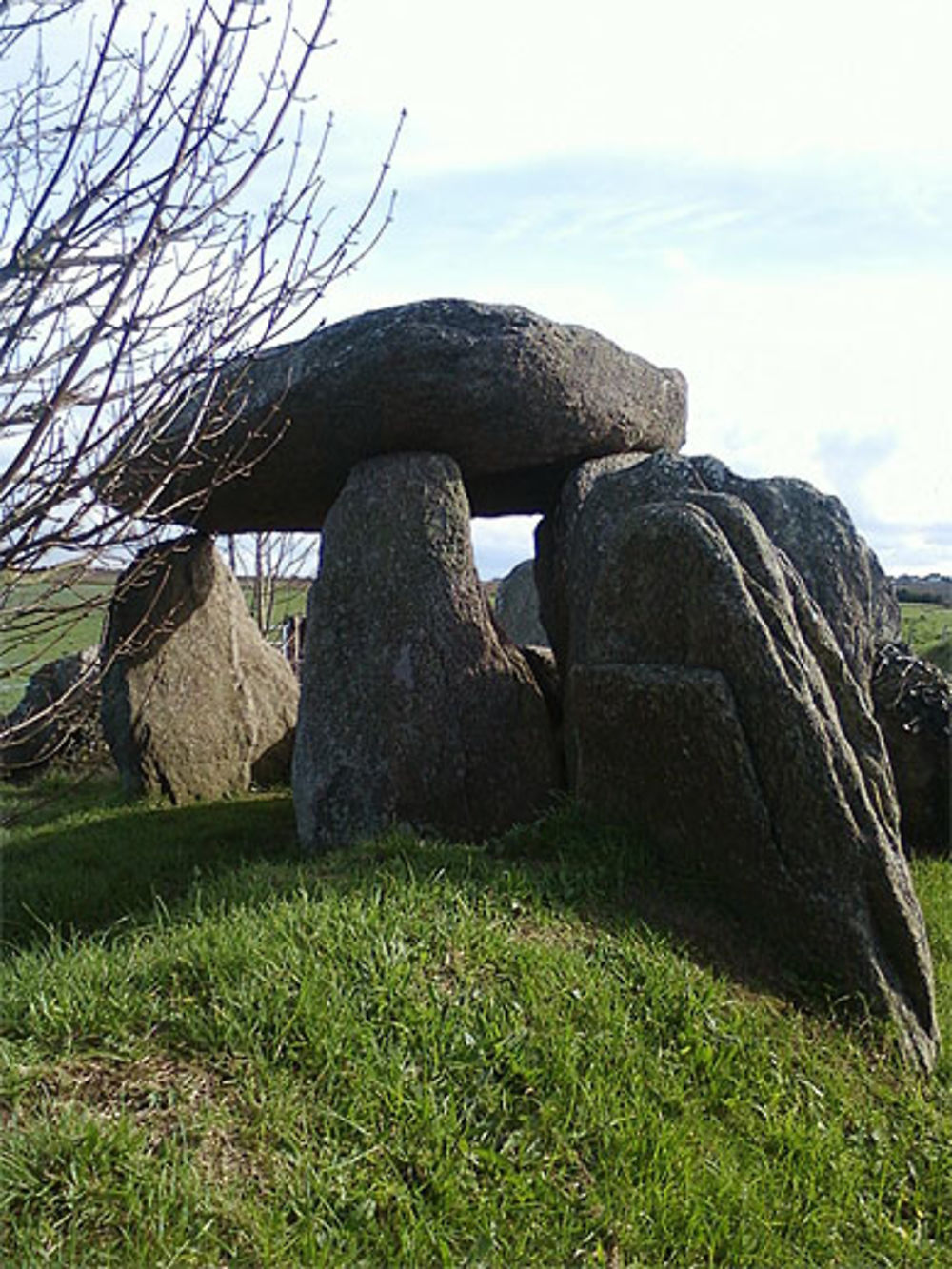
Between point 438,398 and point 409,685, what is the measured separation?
1.75 meters

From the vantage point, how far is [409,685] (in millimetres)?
7434

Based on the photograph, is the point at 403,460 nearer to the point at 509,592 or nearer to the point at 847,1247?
the point at 847,1247

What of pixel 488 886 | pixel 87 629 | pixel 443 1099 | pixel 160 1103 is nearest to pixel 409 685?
pixel 488 886

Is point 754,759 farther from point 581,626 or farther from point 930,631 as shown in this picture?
point 930,631

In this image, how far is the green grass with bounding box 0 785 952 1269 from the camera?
3.05m

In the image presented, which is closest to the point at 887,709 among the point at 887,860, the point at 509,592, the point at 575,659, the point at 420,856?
the point at 575,659

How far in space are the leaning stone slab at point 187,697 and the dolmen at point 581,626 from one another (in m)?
0.97

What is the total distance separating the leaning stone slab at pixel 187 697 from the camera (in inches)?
394

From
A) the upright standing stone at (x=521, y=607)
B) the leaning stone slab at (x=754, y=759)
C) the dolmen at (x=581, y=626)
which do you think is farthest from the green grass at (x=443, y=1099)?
the upright standing stone at (x=521, y=607)

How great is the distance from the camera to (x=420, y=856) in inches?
207

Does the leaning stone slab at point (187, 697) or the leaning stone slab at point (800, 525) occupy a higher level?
the leaning stone slab at point (800, 525)

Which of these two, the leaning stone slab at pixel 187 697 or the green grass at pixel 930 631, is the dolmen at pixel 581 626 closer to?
the leaning stone slab at pixel 187 697

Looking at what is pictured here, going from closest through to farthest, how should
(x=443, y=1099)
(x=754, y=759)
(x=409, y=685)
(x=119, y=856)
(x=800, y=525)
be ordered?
(x=443, y=1099)
(x=754, y=759)
(x=800, y=525)
(x=409, y=685)
(x=119, y=856)

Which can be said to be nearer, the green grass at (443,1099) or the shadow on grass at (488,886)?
the green grass at (443,1099)
